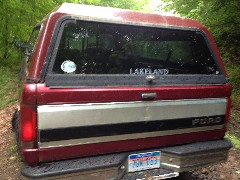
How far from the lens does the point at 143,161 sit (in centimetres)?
311

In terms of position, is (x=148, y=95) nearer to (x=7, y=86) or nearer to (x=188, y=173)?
(x=188, y=173)

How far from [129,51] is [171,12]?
9.22 metres

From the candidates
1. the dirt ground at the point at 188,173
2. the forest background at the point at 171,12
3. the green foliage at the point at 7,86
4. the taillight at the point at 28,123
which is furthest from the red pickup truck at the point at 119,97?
the green foliage at the point at 7,86

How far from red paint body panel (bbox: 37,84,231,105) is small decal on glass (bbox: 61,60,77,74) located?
8.1 inches

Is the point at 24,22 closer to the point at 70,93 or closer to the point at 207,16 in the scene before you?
the point at 207,16

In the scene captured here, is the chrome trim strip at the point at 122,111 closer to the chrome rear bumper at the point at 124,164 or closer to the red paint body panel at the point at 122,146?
the red paint body panel at the point at 122,146

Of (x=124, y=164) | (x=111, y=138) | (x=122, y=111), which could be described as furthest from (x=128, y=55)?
(x=124, y=164)

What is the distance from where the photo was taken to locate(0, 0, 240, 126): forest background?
27.7ft

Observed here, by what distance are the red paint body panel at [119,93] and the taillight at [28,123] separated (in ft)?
0.42

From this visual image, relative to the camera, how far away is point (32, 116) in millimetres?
2521

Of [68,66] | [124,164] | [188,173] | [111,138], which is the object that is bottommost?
[188,173]

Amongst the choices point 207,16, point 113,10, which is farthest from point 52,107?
point 207,16

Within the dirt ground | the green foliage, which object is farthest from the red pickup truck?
the green foliage

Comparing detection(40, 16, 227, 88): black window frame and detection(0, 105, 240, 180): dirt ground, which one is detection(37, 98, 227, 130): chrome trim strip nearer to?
detection(40, 16, 227, 88): black window frame
